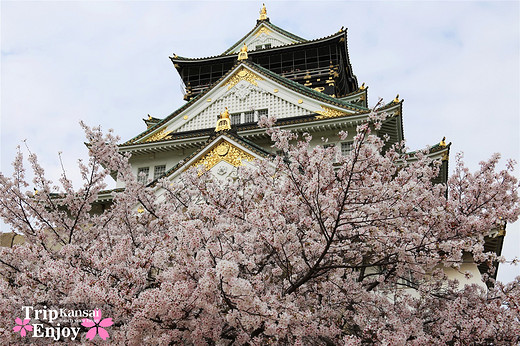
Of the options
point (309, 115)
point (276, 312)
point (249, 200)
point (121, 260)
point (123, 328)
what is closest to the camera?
point (276, 312)

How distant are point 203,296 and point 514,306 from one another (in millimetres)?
5172

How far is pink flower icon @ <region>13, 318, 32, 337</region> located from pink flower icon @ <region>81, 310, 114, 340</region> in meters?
1.00

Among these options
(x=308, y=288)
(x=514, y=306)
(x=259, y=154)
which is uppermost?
(x=259, y=154)

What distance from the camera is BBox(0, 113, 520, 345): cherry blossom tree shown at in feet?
20.8

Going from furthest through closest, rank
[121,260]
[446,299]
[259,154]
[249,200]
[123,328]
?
[259,154]
[249,200]
[446,299]
[121,260]
[123,328]

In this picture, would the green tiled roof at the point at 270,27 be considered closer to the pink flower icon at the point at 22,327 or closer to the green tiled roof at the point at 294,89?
the green tiled roof at the point at 294,89

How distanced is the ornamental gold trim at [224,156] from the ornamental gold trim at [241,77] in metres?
8.40

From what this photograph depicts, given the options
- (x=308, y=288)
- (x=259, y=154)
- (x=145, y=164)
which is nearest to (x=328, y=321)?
(x=308, y=288)

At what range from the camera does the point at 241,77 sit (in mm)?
22844

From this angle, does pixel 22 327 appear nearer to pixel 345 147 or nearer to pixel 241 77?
pixel 345 147

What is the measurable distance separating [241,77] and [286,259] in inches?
673

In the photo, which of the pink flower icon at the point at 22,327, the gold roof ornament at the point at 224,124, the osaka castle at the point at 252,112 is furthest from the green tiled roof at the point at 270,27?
the pink flower icon at the point at 22,327

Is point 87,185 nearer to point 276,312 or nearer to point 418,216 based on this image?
point 276,312

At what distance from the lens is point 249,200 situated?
31.9 ft
